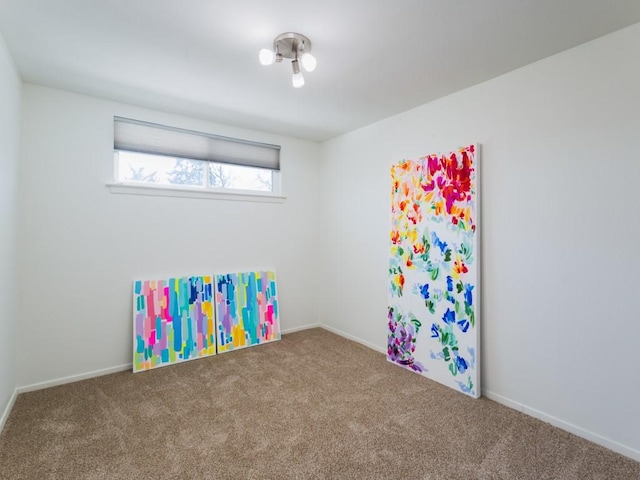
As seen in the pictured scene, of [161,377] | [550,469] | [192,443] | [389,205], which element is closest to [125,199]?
[161,377]

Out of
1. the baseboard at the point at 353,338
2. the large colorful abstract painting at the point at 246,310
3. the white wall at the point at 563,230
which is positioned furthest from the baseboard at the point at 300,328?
the white wall at the point at 563,230

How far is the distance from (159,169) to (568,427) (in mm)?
3934

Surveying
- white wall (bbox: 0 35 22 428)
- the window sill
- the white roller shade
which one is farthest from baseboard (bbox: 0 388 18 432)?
the white roller shade

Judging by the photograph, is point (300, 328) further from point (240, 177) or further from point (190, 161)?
point (190, 161)

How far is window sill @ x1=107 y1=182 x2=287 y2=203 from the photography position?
3100mm

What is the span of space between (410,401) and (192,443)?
1.55 meters

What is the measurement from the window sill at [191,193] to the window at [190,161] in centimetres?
2

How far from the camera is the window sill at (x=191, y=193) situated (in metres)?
3.10

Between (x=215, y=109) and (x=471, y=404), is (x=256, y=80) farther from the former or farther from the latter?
(x=471, y=404)

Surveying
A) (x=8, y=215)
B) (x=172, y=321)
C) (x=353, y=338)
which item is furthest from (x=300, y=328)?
(x=8, y=215)

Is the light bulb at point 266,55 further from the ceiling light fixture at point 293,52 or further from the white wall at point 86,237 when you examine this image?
the white wall at point 86,237

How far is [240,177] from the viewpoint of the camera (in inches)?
154

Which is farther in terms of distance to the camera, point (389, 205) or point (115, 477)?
point (389, 205)

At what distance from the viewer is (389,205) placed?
3445 millimetres
